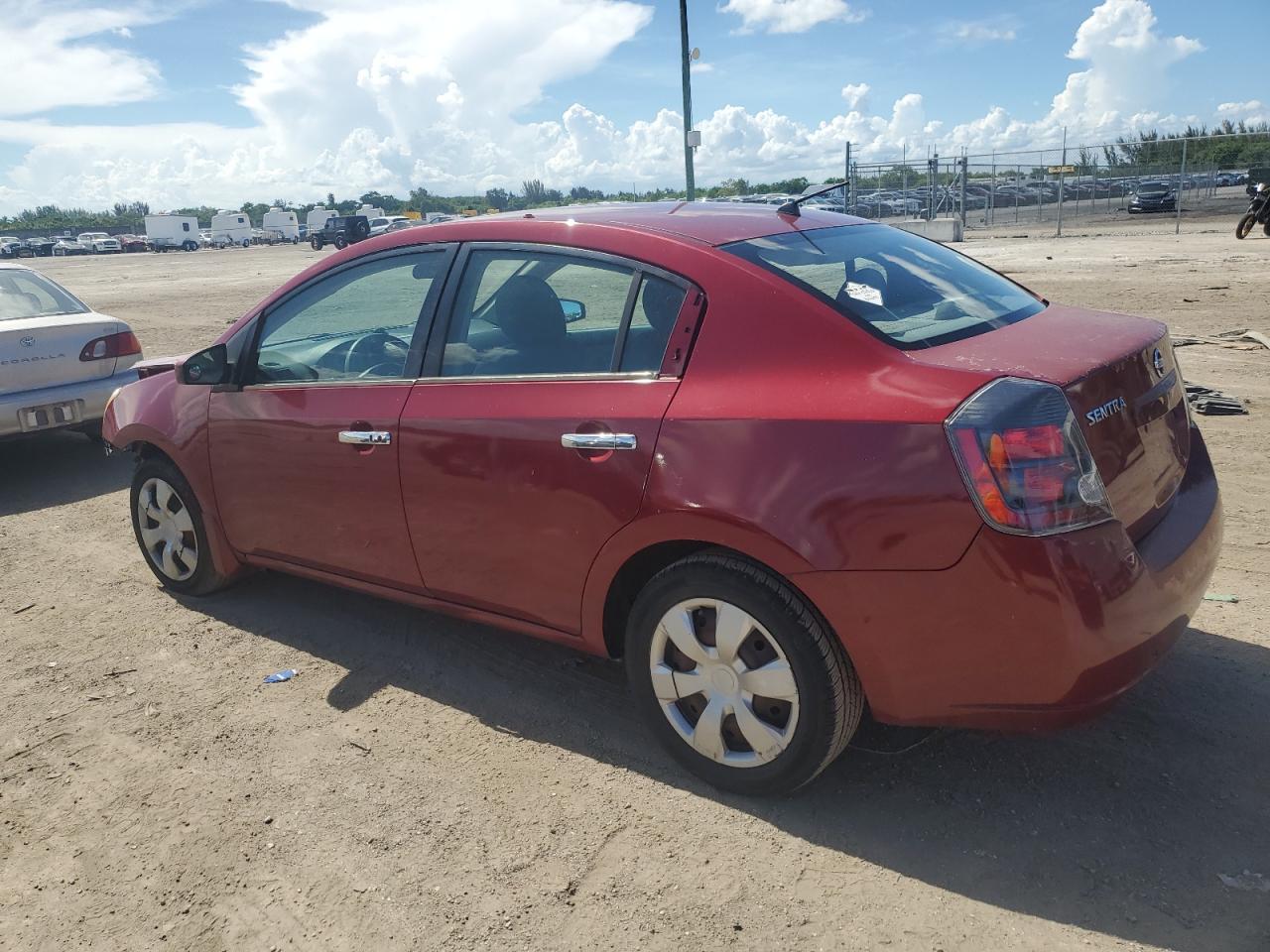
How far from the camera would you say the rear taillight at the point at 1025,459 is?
2.46m

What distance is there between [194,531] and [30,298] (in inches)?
165

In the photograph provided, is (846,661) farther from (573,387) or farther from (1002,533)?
(573,387)

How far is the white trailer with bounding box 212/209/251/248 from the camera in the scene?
3287 inches

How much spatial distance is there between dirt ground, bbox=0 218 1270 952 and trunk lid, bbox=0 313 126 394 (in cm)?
320

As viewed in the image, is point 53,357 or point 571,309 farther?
point 53,357

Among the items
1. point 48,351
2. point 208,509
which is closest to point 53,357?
point 48,351

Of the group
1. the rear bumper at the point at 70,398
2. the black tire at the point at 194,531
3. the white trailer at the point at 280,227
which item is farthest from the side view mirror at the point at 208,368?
the white trailer at the point at 280,227

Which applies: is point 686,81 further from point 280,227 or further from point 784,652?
point 280,227

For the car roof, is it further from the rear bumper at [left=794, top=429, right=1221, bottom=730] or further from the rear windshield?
the rear bumper at [left=794, top=429, right=1221, bottom=730]

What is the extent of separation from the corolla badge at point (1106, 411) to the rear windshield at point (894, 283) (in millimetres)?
456

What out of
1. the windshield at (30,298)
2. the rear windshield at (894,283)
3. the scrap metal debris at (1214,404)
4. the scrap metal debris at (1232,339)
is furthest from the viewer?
the scrap metal debris at (1232,339)

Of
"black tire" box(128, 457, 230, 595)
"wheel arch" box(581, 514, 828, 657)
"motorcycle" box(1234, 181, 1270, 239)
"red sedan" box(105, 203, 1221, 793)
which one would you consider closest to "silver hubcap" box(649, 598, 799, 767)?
"red sedan" box(105, 203, 1221, 793)

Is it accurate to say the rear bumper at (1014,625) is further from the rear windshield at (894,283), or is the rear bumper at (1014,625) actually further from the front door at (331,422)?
the front door at (331,422)

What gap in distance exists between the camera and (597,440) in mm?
3074
